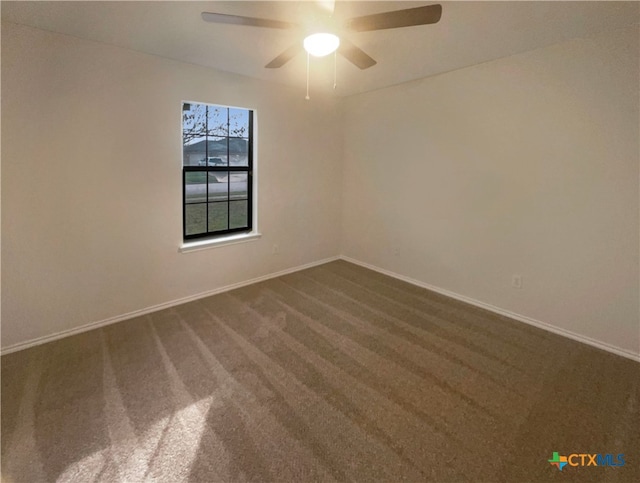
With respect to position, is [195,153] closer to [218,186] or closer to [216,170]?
[216,170]

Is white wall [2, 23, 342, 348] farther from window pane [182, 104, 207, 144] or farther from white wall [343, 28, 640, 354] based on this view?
white wall [343, 28, 640, 354]

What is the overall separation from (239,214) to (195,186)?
0.64 metres

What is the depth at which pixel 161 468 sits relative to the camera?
5.16 feet

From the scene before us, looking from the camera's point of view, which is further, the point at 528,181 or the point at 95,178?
Answer: the point at 528,181

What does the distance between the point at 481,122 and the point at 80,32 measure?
3583 mm

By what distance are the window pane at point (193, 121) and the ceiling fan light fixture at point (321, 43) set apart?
6.15 ft

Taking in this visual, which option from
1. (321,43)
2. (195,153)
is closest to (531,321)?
(321,43)

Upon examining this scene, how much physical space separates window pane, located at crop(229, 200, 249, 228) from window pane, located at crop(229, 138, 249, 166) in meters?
0.48

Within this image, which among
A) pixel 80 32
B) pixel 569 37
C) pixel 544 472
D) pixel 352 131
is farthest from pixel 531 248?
pixel 80 32

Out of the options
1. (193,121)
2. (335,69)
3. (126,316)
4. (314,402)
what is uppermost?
(335,69)

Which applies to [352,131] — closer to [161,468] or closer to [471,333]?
[471,333]

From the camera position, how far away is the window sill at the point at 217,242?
345cm

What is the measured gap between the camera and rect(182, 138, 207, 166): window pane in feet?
11.3

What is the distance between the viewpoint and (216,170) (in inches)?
145
